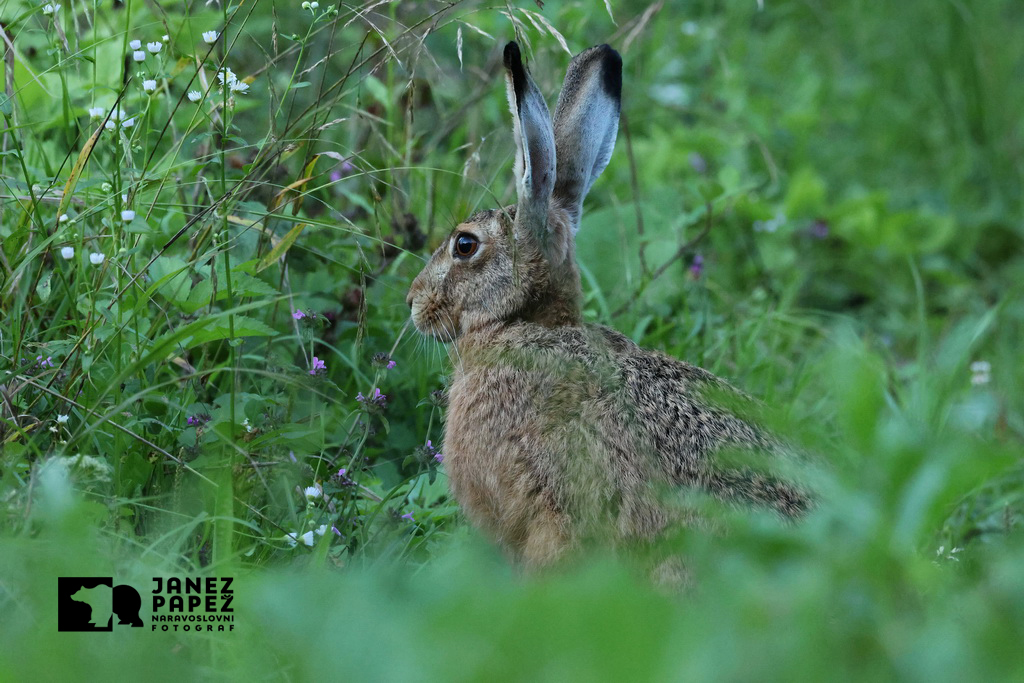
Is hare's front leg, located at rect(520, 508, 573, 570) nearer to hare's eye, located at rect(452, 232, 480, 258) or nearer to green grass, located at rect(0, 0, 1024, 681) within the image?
green grass, located at rect(0, 0, 1024, 681)

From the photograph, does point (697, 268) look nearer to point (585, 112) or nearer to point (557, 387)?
point (585, 112)

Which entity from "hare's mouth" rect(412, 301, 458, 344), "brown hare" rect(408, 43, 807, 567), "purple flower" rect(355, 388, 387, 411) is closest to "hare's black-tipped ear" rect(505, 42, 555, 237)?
"brown hare" rect(408, 43, 807, 567)

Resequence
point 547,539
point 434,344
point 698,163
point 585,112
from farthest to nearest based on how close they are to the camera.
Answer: point 698,163 < point 434,344 < point 585,112 < point 547,539

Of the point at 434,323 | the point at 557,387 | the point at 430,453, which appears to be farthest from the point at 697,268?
the point at 430,453

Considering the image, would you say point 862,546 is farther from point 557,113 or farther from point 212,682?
point 557,113

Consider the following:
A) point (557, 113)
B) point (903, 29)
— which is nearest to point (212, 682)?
point (557, 113)

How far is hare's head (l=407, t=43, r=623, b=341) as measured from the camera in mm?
4238

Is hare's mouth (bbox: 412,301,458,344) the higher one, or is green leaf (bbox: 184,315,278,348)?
green leaf (bbox: 184,315,278,348)

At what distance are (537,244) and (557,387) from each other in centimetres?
72

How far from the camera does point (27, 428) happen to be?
3318 mm

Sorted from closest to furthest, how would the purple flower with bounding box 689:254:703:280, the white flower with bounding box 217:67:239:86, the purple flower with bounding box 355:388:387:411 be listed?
1. the white flower with bounding box 217:67:239:86
2. the purple flower with bounding box 355:388:387:411
3. the purple flower with bounding box 689:254:703:280

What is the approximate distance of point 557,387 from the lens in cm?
377

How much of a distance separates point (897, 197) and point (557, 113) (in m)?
4.03

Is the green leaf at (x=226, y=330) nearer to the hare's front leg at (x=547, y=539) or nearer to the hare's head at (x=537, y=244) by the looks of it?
the hare's head at (x=537, y=244)
